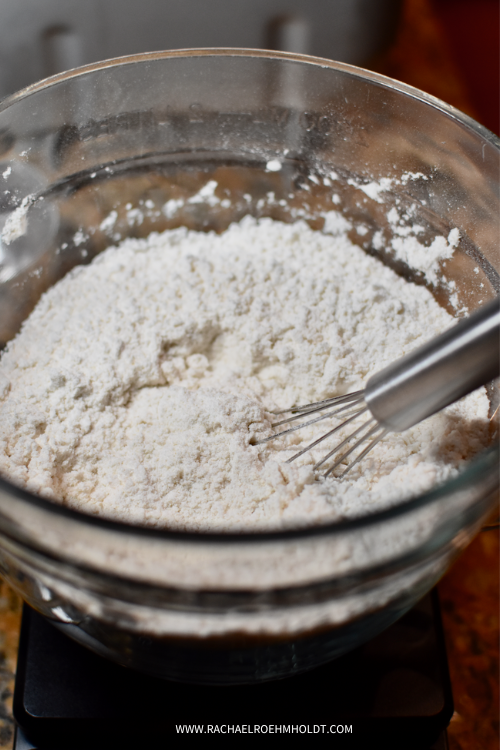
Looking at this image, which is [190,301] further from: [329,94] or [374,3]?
[374,3]

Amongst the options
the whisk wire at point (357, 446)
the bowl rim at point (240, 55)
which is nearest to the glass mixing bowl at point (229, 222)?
the bowl rim at point (240, 55)

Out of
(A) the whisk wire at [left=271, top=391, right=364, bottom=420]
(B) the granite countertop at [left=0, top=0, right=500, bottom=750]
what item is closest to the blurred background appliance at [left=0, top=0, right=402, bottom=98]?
(A) the whisk wire at [left=271, top=391, right=364, bottom=420]

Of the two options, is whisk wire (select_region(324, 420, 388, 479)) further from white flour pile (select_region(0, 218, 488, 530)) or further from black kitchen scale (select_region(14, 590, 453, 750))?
black kitchen scale (select_region(14, 590, 453, 750))

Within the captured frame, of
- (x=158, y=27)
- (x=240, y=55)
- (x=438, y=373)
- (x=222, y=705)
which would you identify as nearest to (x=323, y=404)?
(x=438, y=373)

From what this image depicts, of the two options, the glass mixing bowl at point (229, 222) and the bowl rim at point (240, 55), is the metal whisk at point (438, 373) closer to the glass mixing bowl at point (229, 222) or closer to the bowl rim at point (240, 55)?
the glass mixing bowl at point (229, 222)

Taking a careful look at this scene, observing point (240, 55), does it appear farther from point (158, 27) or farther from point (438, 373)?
point (438, 373)

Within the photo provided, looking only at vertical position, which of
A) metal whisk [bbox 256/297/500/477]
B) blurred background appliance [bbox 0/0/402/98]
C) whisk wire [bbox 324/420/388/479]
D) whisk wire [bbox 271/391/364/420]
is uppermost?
blurred background appliance [bbox 0/0/402/98]
